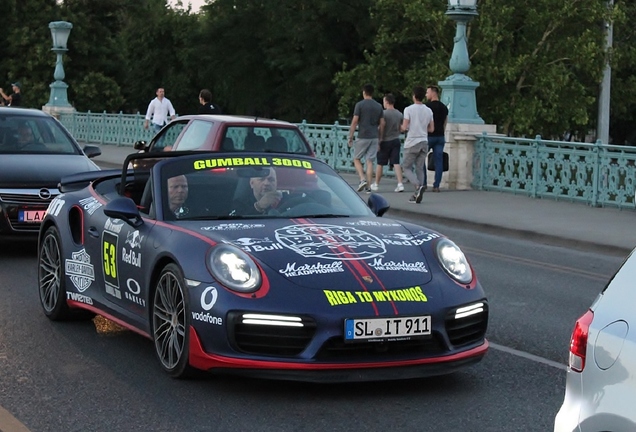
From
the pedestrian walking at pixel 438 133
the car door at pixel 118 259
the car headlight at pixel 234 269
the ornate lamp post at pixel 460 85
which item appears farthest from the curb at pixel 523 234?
the car headlight at pixel 234 269

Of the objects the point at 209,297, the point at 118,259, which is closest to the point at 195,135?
the point at 118,259

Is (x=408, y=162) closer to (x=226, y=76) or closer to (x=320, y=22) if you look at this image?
(x=320, y=22)

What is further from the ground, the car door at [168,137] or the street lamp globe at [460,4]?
the street lamp globe at [460,4]

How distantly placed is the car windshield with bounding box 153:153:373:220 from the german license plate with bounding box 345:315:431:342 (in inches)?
60.1

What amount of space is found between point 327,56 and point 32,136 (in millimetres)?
46199

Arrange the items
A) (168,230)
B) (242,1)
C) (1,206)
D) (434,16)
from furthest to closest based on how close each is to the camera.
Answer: (242,1) → (434,16) → (1,206) → (168,230)

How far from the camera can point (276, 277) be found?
7.09 m

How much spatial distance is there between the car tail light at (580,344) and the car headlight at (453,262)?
3205 millimetres

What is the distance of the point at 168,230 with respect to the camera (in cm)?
780

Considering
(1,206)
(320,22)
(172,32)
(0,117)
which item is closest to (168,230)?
(1,206)

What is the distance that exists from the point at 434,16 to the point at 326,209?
40080mm

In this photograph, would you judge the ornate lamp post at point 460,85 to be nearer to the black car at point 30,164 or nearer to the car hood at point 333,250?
the black car at point 30,164

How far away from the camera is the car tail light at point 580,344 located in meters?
4.17

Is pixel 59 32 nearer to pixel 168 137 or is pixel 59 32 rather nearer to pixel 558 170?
pixel 558 170
